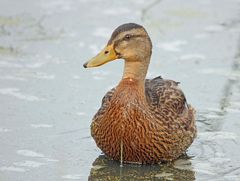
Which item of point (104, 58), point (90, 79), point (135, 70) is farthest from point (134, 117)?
point (90, 79)

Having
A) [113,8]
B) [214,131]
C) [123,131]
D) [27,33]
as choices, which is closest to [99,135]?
[123,131]

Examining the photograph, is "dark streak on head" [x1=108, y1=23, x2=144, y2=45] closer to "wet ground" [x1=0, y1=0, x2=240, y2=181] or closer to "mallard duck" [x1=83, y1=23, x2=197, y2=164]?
"mallard duck" [x1=83, y1=23, x2=197, y2=164]

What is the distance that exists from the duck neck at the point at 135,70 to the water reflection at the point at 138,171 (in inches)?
28.8

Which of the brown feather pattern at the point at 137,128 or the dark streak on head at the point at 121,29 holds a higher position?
the dark streak on head at the point at 121,29

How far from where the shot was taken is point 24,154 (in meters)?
7.48

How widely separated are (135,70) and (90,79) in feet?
7.18

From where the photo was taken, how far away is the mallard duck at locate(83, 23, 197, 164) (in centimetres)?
716

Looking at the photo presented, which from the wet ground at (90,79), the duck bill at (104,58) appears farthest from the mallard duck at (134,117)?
the wet ground at (90,79)

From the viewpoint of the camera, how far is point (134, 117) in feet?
23.5

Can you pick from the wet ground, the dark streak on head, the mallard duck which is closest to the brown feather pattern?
the mallard duck

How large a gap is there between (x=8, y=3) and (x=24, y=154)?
15.4 ft

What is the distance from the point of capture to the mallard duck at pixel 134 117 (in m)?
7.16

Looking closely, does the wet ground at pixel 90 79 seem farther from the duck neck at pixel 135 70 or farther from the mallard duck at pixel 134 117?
the duck neck at pixel 135 70

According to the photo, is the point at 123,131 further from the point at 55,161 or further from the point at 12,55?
the point at 12,55
